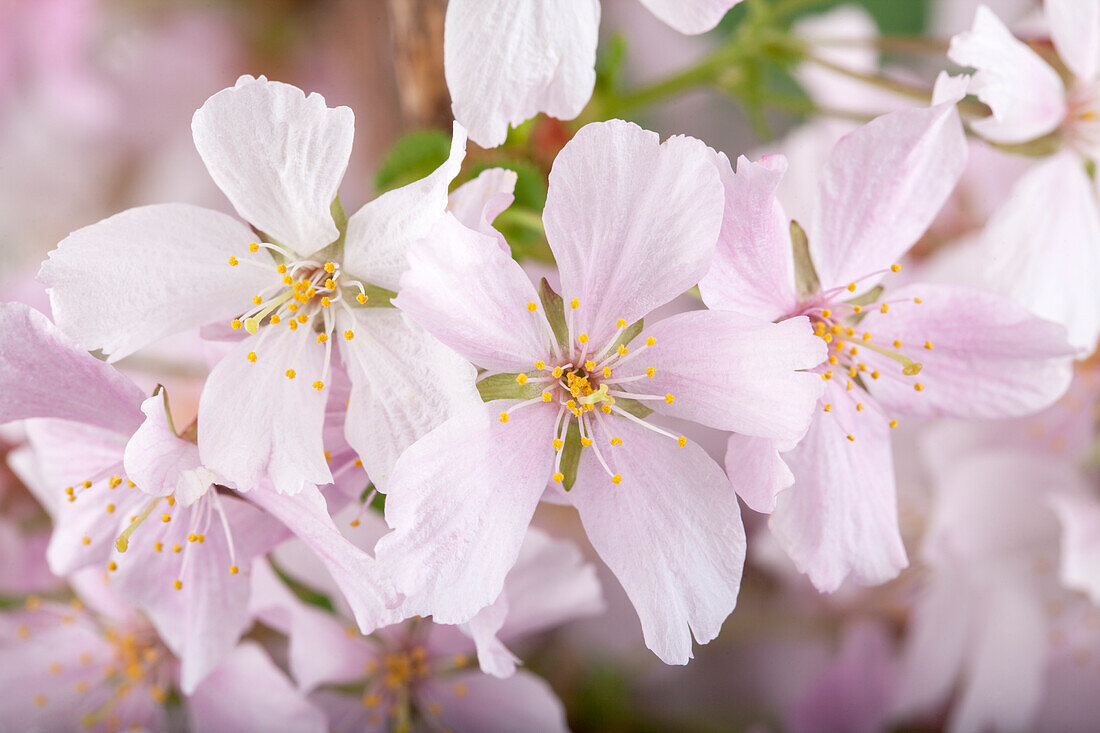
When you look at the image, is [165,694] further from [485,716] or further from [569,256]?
[569,256]

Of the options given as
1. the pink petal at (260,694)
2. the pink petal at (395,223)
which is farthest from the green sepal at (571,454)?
the pink petal at (260,694)

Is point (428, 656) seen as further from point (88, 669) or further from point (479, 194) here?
A: point (479, 194)

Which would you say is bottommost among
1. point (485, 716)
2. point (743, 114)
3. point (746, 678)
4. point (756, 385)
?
point (746, 678)

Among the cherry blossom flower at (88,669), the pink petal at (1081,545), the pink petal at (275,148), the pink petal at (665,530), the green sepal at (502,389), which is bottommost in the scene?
the pink petal at (1081,545)

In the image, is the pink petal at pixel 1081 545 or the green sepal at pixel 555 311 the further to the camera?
the pink petal at pixel 1081 545

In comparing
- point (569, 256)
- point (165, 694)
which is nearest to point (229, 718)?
point (165, 694)

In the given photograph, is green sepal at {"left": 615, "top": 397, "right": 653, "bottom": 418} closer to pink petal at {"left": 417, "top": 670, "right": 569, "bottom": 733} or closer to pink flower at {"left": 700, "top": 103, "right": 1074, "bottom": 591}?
pink flower at {"left": 700, "top": 103, "right": 1074, "bottom": 591}

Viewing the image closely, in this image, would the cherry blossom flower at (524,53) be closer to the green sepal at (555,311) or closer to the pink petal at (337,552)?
the green sepal at (555,311)
